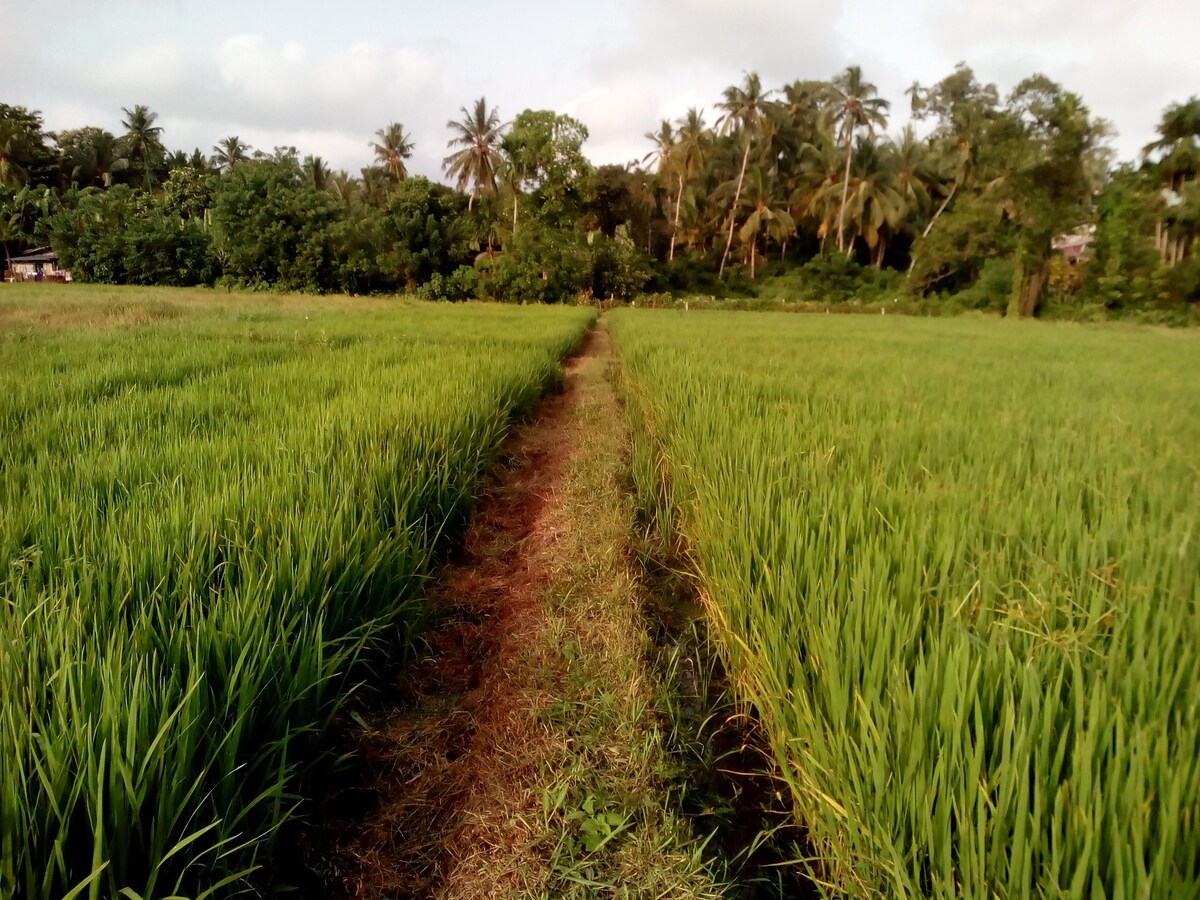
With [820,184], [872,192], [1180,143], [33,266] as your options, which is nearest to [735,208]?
[820,184]

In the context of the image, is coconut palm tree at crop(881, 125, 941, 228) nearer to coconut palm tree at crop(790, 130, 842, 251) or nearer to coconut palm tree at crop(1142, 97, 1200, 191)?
coconut palm tree at crop(790, 130, 842, 251)

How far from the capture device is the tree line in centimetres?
1966

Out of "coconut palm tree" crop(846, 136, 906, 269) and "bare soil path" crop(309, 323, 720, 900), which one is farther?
"coconut palm tree" crop(846, 136, 906, 269)

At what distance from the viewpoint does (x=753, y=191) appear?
30.4m

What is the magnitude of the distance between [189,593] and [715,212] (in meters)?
35.4

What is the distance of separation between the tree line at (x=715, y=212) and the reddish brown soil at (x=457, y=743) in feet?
76.9

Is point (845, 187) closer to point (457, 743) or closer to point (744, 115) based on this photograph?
point (744, 115)

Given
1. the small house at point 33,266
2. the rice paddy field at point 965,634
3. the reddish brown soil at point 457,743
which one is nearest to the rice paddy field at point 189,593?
the reddish brown soil at point 457,743

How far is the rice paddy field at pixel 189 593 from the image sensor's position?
0.73 m

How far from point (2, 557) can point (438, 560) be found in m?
1.23

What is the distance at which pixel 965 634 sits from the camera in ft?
2.99

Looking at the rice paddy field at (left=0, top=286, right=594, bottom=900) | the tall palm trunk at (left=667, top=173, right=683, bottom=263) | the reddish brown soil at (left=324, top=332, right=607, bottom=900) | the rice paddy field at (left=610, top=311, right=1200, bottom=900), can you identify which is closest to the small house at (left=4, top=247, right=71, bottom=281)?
the tall palm trunk at (left=667, top=173, right=683, bottom=263)

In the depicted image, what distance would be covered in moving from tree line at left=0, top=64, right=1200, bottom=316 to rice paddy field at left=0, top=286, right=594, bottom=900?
74.1 ft

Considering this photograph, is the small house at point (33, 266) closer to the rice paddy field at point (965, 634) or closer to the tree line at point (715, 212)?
the tree line at point (715, 212)
